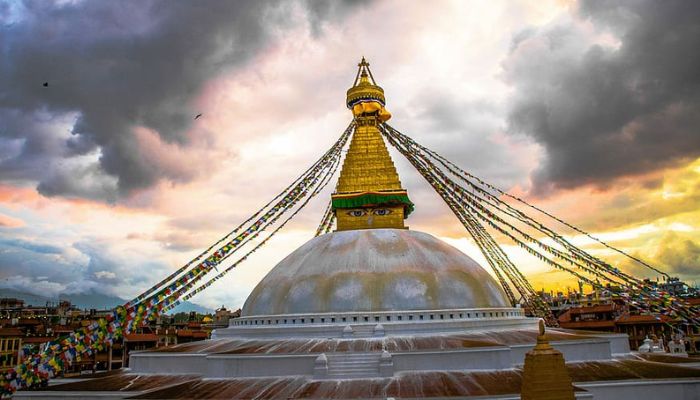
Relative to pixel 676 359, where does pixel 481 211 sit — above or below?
above

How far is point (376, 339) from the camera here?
527 inches

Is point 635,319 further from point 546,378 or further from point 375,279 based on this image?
point 546,378

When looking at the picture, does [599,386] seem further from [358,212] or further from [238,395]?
[358,212]

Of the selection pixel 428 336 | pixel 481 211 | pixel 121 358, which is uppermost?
pixel 481 211

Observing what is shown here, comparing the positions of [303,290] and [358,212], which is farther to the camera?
[358,212]

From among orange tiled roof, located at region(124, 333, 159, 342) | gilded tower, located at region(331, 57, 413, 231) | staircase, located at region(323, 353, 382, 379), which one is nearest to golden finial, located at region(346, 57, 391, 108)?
gilded tower, located at region(331, 57, 413, 231)

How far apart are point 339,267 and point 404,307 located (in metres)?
2.31

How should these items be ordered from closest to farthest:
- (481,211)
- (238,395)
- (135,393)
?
(238,395) → (135,393) → (481,211)

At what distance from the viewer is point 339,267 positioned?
15.4m

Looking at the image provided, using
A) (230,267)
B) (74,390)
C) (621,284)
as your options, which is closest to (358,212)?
(230,267)

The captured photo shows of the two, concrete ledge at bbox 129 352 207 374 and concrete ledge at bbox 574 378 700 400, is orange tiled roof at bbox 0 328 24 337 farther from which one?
concrete ledge at bbox 574 378 700 400

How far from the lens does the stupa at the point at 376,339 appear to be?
37.4ft

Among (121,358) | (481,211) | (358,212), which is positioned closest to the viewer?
(481,211)

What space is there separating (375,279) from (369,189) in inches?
179
